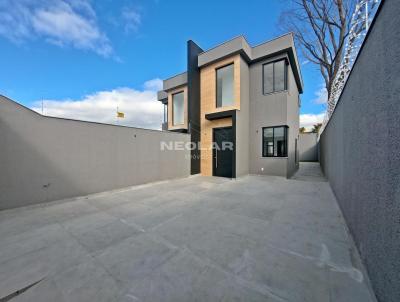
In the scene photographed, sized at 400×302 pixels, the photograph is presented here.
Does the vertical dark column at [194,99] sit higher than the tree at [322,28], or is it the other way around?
the tree at [322,28]

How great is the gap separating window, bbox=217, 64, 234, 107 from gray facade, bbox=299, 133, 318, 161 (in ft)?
43.9

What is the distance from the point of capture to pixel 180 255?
2.08m

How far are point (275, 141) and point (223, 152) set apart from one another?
2.71 m

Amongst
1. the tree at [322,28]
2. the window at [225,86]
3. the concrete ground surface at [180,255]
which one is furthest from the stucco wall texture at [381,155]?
the tree at [322,28]

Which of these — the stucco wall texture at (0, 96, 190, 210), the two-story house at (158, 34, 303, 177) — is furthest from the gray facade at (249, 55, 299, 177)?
the stucco wall texture at (0, 96, 190, 210)

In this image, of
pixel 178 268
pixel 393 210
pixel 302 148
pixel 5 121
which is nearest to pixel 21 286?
pixel 178 268

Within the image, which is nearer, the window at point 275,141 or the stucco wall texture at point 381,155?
the stucco wall texture at point 381,155

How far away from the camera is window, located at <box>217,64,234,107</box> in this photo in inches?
326

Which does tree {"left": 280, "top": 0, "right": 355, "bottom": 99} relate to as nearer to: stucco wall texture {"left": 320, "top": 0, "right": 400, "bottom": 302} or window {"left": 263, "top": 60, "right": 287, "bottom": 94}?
window {"left": 263, "top": 60, "right": 287, "bottom": 94}

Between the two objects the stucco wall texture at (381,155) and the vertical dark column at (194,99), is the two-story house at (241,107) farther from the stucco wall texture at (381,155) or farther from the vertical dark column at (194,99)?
the stucco wall texture at (381,155)

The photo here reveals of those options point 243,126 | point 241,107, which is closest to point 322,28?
point 241,107

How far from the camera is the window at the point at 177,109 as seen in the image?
11.0 metres

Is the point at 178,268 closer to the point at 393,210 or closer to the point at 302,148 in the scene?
the point at 393,210

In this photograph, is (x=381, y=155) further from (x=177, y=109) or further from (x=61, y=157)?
(x=177, y=109)
